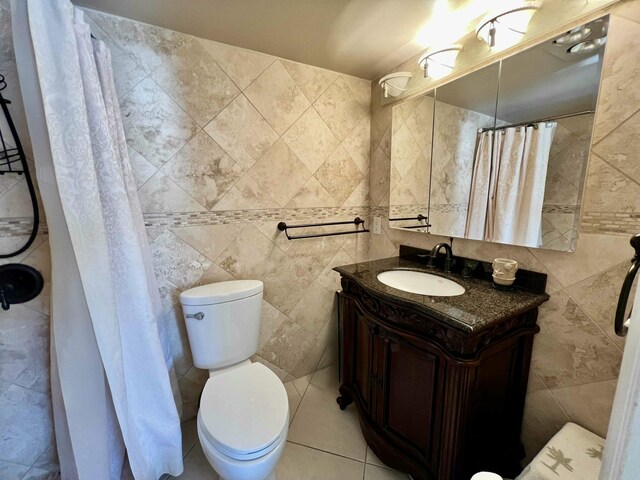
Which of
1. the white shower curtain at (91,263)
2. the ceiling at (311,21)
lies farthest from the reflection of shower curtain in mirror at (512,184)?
the white shower curtain at (91,263)

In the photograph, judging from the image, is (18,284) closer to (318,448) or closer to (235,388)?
(235,388)

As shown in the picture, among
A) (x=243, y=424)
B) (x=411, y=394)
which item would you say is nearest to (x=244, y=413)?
(x=243, y=424)

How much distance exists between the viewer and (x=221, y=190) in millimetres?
1520

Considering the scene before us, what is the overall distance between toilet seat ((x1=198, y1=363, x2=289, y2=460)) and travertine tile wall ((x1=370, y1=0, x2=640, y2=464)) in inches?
44.4

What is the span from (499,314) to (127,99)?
73.2 inches

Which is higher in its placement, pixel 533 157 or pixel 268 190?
pixel 533 157

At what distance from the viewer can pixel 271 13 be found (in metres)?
1.21

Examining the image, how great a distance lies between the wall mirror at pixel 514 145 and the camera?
989 mm

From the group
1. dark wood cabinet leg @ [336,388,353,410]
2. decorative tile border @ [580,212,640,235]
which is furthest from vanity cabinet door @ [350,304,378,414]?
decorative tile border @ [580,212,640,235]

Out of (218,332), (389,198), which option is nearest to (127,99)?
(218,332)

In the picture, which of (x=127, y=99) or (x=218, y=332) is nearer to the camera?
(x=127, y=99)

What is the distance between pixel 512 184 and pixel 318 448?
1.66 meters

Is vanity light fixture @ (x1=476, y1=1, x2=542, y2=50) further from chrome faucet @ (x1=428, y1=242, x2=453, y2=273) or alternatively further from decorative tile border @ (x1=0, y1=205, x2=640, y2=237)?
chrome faucet @ (x1=428, y1=242, x2=453, y2=273)

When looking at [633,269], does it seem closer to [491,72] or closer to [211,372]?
[491,72]
